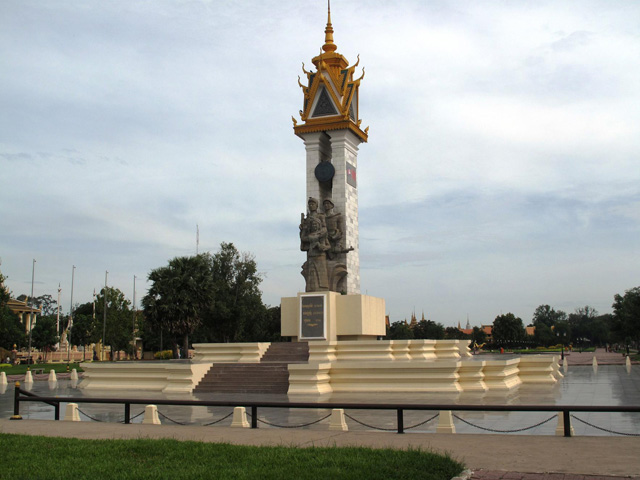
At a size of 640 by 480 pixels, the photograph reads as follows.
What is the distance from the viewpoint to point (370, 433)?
11930 mm

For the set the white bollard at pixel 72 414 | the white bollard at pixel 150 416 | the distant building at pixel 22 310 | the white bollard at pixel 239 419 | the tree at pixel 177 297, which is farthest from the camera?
the distant building at pixel 22 310

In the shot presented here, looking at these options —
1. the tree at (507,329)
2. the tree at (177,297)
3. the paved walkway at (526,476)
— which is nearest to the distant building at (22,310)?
the tree at (177,297)

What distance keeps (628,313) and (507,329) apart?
26.8 metres

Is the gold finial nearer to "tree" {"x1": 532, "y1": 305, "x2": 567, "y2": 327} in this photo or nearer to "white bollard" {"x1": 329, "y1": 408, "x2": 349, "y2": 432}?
"white bollard" {"x1": 329, "y1": 408, "x2": 349, "y2": 432}

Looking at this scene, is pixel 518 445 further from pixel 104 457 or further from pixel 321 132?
pixel 321 132

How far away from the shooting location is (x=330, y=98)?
32.7 metres

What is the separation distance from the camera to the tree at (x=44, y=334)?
67.1 meters

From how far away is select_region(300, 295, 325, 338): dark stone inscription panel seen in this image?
28781mm

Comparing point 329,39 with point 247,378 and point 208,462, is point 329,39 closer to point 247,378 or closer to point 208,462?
point 247,378

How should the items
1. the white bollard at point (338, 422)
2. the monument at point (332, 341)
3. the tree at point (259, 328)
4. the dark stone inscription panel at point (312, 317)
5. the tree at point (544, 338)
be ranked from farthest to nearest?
1. the tree at point (544, 338)
2. the tree at point (259, 328)
3. the dark stone inscription panel at point (312, 317)
4. the monument at point (332, 341)
5. the white bollard at point (338, 422)

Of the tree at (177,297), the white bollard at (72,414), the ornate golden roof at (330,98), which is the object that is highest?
the ornate golden roof at (330,98)

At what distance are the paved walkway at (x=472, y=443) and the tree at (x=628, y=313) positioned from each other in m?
46.2

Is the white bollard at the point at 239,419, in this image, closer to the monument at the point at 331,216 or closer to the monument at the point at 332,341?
the monument at the point at 332,341

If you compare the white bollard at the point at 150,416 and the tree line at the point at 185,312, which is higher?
the tree line at the point at 185,312
